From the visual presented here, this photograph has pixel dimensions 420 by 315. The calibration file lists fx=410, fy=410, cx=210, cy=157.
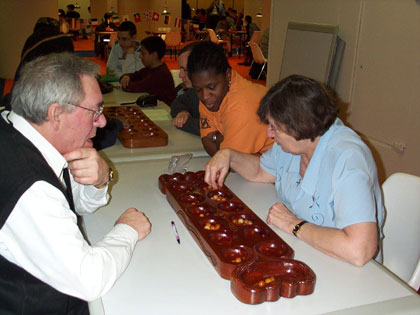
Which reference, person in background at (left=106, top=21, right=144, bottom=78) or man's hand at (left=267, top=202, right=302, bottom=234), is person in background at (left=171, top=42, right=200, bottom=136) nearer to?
man's hand at (left=267, top=202, right=302, bottom=234)

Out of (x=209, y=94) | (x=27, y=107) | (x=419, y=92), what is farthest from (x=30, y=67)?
(x=419, y=92)

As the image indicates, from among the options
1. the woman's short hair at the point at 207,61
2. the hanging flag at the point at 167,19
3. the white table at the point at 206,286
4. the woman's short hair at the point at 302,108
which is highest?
the hanging flag at the point at 167,19

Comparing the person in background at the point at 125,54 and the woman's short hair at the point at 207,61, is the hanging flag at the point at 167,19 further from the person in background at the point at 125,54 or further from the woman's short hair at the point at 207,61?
the woman's short hair at the point at 207,61

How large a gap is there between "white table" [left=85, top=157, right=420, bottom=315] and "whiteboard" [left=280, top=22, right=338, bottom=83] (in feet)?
9.13

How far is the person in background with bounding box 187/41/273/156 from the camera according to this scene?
207 centimetres

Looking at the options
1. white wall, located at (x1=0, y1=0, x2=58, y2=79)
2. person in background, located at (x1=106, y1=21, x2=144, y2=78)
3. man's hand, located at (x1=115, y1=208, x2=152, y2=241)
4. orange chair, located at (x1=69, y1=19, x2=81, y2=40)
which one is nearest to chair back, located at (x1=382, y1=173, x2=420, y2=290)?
man's hand, located at (x1=115, y1=208, x2=152, y2=241)

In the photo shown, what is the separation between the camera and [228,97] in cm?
213

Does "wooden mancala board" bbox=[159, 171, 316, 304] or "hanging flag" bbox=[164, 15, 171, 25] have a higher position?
"hanging flag" bbox=[164, 15, 171, 25]

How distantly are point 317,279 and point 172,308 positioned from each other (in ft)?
1.49

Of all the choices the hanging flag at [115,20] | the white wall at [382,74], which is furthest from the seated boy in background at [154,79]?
the hanging flag at [115,20]

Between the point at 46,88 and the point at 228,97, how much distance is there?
3.57 ft

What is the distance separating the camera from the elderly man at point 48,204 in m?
1.09

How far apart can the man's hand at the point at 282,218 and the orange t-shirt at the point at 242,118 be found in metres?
0.57

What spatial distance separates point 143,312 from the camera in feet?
3.61
